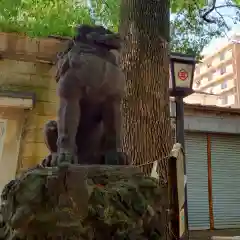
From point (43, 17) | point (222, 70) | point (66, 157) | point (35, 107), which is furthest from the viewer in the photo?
point (222, 70)

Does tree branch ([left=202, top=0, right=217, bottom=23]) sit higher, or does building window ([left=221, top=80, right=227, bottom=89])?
building window ([left=221, top=80, right=227, bottom=89])

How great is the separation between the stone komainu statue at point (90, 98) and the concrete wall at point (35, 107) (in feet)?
14.0

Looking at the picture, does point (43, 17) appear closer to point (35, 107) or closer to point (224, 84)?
point (35, 107)

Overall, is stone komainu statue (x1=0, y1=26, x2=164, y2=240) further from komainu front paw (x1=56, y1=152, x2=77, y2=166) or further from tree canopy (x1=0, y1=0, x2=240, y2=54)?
tree canopy (x1=0, y1=0, x2=240, y2=54)

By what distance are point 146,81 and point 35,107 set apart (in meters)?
2.89

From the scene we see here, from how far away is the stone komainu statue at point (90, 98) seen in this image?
2.59 m

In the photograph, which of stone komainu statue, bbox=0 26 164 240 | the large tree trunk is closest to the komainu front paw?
stone komainu statue, bbox=0 26 164 240

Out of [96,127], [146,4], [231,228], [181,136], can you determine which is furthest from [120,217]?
[231,228]

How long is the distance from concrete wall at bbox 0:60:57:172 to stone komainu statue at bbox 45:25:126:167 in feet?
14.0

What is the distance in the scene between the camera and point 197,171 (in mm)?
10305

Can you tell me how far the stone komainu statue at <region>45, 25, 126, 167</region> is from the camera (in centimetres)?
259

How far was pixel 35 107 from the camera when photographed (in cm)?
706

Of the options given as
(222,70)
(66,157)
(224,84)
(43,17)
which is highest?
(222,70)

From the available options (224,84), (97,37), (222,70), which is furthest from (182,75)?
(222,70)
